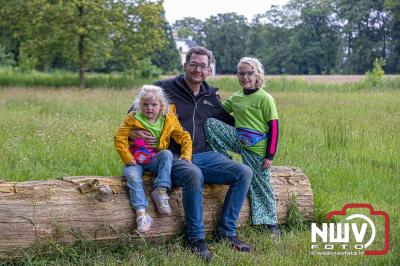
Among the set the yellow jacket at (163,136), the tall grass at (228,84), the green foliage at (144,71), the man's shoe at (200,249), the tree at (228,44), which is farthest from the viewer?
the tree at (228,44)

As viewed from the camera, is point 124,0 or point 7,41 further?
point 7,41

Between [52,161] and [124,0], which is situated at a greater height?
[124,0]

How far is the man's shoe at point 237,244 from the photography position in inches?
179

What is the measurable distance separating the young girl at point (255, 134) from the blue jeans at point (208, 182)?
27cm

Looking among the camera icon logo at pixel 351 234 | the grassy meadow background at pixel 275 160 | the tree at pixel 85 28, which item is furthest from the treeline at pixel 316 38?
the camera icon logo at pixel 351 234

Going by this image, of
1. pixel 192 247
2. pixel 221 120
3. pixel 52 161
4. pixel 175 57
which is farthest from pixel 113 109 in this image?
pixel 175 57

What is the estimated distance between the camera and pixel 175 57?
59.9 metres

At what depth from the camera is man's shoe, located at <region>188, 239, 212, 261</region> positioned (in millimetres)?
4311

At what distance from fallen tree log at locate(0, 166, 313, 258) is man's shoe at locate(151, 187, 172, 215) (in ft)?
0.30

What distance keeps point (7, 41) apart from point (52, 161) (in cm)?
2724

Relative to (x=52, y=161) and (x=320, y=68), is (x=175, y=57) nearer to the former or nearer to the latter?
(x=320, y=68)

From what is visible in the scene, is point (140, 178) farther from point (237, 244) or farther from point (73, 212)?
point (237, 244)

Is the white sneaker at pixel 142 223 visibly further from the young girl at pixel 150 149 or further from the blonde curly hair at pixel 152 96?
the blonde curly hair at pixel 152 96

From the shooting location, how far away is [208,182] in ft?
16.1
